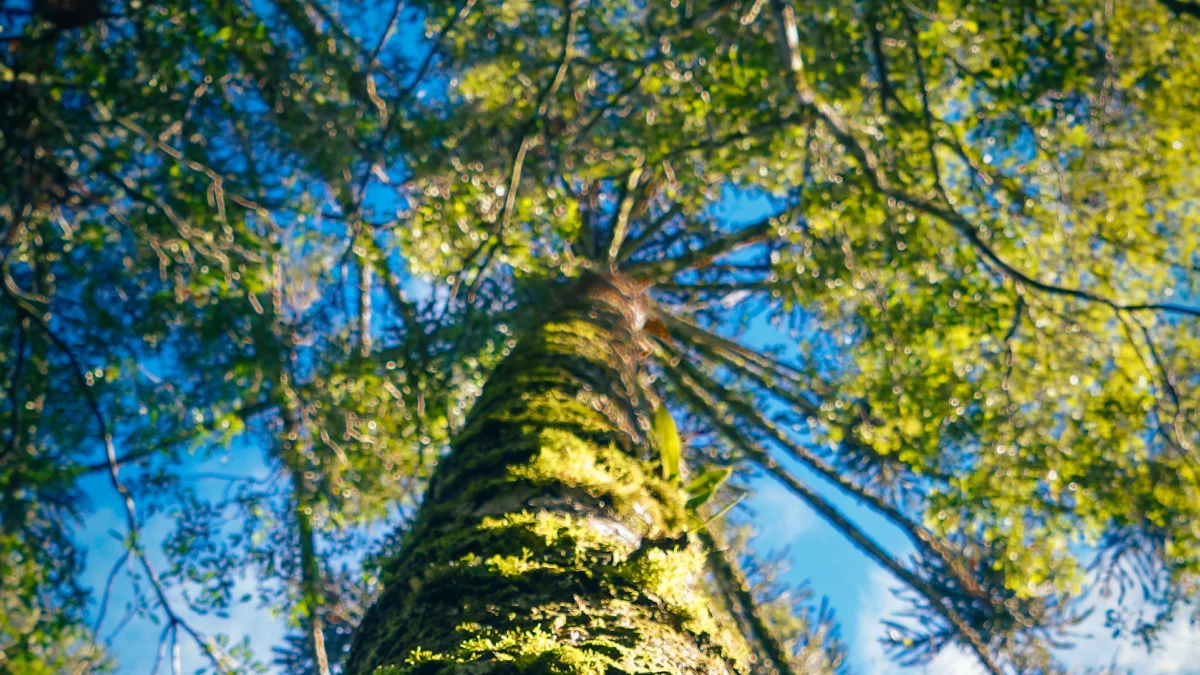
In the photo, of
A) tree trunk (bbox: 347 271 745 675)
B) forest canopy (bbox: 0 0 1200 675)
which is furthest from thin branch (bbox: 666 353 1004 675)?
tree trunk (bbox: 347 271 745 675)

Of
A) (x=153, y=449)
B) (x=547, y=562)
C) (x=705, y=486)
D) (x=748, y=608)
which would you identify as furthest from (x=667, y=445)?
(x=153, y=449)

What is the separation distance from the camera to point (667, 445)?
7.81 ft

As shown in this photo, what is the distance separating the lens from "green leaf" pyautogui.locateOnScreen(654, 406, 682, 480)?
2328 millimetres

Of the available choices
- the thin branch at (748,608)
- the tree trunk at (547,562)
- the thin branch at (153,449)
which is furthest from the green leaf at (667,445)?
the thin branch at (153,449)

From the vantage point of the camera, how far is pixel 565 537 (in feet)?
5.53

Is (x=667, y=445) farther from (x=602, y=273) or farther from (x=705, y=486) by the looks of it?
(x=602, y=273)

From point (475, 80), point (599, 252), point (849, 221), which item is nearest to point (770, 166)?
point (849, 221)

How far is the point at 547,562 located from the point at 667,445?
2.85 ft

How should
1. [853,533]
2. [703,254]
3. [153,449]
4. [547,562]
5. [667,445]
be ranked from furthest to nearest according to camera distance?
[703,254] → [853,533] → [153,449] → [667,445] → [547,562]

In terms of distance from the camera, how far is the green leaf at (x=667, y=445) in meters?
2.33

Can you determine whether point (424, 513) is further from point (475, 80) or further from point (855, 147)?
point (475, 80)

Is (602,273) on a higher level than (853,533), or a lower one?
higher

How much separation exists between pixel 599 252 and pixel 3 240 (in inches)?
168

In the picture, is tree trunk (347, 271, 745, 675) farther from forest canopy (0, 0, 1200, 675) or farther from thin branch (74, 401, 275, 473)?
thin branch (74, 401, 275, 473)
